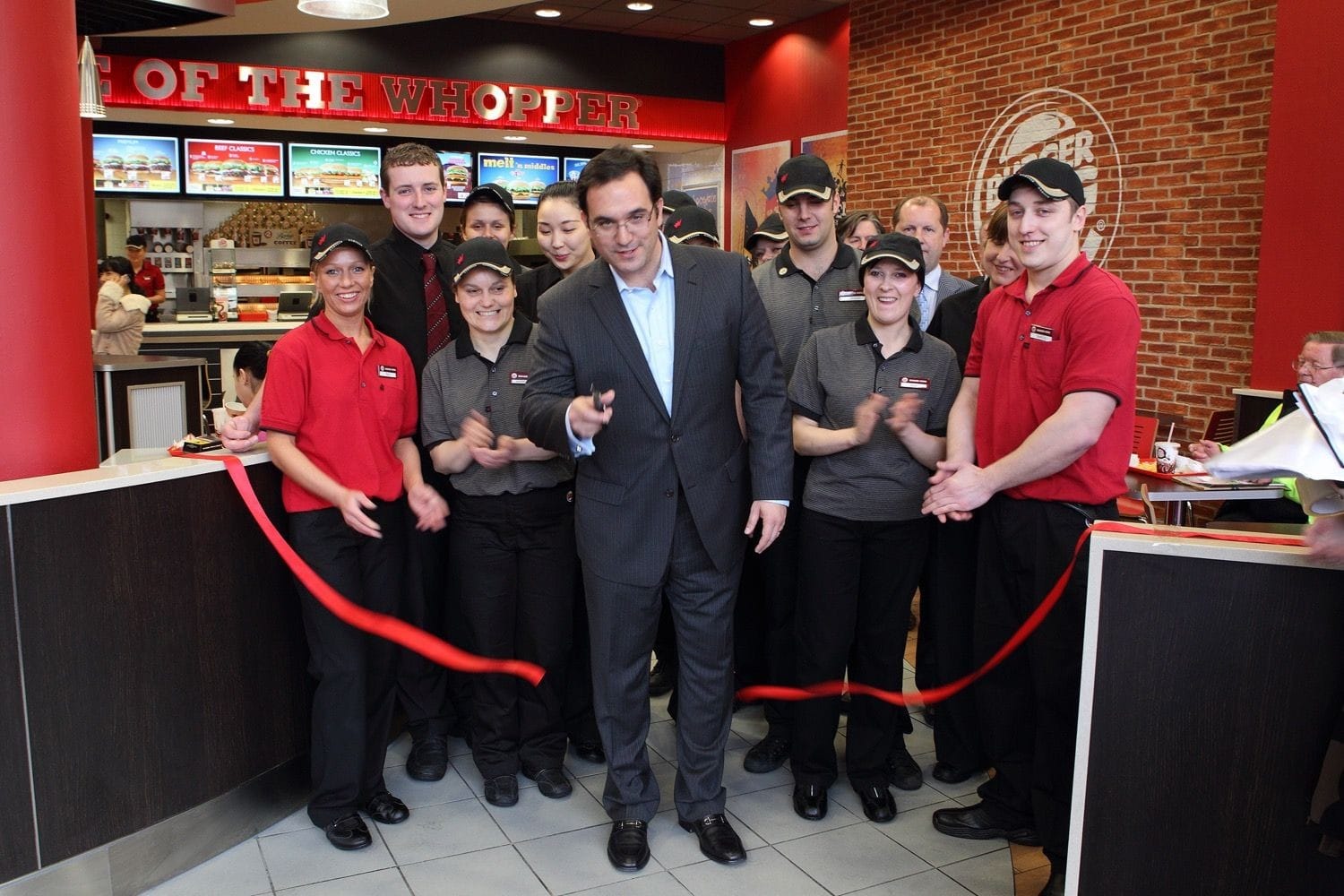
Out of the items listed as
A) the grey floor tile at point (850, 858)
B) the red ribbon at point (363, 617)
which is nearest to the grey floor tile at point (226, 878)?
the red ribbon at point (363, 617)

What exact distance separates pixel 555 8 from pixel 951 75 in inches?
174

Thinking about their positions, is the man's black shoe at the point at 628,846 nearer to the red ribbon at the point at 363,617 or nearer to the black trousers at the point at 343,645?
the red ribbon at the point at 363,617

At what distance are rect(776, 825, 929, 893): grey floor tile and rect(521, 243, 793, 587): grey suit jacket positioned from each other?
88cm

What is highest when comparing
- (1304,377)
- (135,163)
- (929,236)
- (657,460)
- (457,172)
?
(457,172)

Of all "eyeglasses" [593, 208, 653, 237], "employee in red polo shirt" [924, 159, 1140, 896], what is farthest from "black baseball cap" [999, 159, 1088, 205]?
"eyeglasses" [593, 208, 653, 237]

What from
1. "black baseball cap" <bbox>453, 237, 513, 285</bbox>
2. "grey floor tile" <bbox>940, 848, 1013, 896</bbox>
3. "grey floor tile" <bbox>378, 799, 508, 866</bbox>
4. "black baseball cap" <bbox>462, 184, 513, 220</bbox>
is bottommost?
"grey floor tile" <bbox>378, 799, 508, 866</bbox>

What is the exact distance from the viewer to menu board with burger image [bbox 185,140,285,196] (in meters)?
11.2

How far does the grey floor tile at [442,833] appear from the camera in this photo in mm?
3191

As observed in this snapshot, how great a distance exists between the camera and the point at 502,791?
11.5ft

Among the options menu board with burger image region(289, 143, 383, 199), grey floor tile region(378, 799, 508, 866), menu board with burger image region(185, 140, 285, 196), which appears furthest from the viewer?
menu board with burger image region(289, 143, 383, 199)

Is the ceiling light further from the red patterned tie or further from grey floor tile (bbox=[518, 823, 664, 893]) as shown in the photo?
grey floor tile (bbox=[518, 823, 664, 893])

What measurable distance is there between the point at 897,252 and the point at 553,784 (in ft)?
6.64

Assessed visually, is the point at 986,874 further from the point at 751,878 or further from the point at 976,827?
the point at 751,878

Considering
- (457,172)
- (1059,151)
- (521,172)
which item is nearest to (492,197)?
(1059,151)
